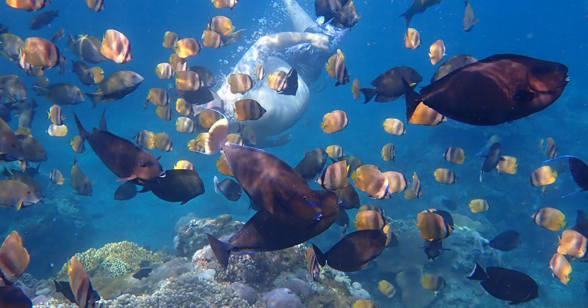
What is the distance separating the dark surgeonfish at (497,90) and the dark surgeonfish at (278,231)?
824 millimetres

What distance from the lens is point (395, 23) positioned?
11312 centimetres

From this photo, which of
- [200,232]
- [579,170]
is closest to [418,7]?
[579,170]

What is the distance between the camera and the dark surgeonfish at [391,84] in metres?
4.45

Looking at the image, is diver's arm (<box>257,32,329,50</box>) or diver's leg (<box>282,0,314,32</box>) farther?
diver's leg (<box>282,0,314,32</box>)

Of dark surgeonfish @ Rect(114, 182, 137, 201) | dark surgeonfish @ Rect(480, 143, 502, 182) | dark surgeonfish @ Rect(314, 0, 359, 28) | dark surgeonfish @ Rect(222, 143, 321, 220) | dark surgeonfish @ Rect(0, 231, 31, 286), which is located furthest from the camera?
dark surgeonfish @ Rect(114, 182, 137, 201)

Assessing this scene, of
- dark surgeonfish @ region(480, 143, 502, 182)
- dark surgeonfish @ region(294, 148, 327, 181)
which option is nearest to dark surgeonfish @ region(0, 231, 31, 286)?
dark surgeonfish @ region(294, 148, 327, 181)

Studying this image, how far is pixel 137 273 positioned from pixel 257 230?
5.90 m

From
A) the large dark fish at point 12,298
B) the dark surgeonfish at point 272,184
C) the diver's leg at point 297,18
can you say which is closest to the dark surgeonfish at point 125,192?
the large dark fish at point 12,298

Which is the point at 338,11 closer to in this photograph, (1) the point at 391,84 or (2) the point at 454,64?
(1) the point at 391,84

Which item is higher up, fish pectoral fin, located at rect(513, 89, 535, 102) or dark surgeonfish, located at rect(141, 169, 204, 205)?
fish pectoral fin, located at rect(513, 89, 535, 102)

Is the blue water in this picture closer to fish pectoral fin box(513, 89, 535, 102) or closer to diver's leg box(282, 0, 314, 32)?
diver's leg box(282, 0, 314, 32)

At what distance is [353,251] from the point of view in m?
3.19

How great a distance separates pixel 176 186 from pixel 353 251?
1969mm

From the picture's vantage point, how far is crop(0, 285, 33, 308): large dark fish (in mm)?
2334
